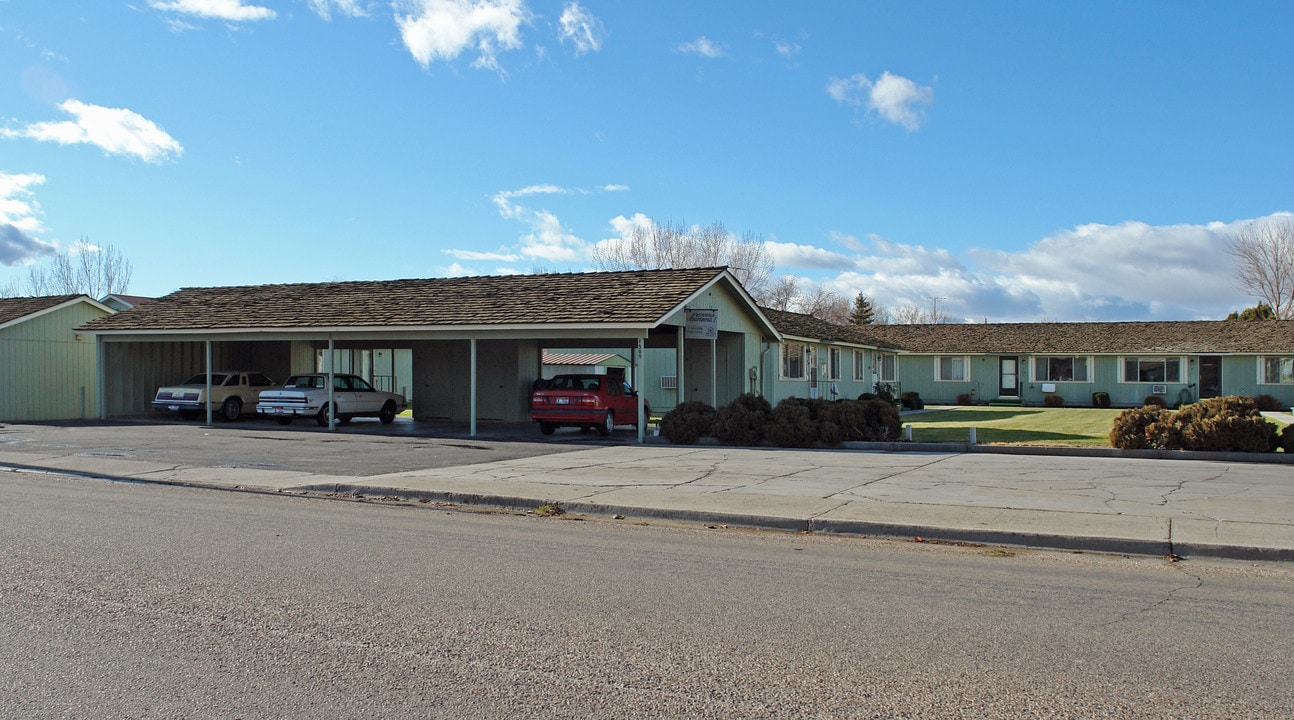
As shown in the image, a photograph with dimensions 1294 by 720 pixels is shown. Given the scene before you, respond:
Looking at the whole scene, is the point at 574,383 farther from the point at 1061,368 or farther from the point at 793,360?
the point at 1061,368

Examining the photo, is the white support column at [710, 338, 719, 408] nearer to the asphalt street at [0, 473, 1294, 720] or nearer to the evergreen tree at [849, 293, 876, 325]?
the asphalt street at [0, 473, 1294, 720]

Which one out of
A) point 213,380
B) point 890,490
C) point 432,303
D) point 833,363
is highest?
point 432,303

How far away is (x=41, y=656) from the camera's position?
5.52m

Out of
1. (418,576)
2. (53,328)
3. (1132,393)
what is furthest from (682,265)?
(418,576)

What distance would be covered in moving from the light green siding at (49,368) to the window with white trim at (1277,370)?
4337cm

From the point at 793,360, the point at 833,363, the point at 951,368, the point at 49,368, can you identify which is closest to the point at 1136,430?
the point at 793,360

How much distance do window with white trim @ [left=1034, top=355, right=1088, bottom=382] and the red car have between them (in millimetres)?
27014

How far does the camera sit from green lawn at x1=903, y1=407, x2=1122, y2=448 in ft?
73.3

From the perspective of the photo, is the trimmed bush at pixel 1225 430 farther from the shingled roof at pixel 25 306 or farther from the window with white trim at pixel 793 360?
the shingled roof at pixel 25 306

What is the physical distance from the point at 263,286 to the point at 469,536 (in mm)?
25014

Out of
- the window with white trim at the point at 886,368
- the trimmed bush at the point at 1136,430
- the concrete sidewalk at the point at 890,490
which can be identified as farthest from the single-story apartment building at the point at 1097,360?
the concrete sidewalk at the point at 890,490

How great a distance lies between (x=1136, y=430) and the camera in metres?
18.2

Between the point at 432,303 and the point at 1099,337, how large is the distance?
31639mm

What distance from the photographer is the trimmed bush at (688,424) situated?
21438 millimetres
